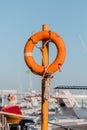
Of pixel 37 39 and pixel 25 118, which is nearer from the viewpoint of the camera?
pixel 37 39

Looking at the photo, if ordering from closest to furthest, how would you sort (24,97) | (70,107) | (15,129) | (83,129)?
(83,129)
(15,129)
(70,107)
(24,97)

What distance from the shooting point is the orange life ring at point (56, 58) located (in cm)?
909

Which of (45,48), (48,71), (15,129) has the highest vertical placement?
(45,48)

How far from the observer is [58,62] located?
29.8ft

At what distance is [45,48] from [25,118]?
310 inches

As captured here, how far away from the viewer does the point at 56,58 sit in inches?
360

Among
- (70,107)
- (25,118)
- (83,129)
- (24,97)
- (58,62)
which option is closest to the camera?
(58,62)

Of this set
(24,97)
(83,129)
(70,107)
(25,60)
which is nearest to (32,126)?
(83,129)

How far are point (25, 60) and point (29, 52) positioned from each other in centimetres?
25

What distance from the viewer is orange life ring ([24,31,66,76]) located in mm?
9094

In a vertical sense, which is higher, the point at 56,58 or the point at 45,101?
the point at 56,58

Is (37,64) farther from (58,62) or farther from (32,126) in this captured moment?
(32,126)

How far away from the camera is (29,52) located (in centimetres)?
930

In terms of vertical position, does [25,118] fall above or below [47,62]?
below
